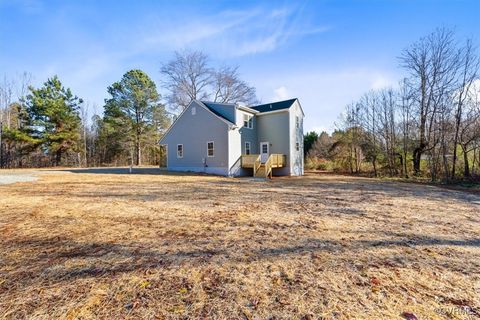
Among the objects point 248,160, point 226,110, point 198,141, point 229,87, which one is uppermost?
point 229,87

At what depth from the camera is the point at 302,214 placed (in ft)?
16.9

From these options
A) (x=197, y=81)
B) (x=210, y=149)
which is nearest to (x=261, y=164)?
(x=210, y=149)

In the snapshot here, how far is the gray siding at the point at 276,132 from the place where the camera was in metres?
16.8

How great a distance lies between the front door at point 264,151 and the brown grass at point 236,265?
12.5 m

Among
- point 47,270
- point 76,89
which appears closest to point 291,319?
point 47,270

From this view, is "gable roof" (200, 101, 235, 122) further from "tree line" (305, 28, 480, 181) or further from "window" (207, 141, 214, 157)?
"tree line" (305, 28, 480, 181)

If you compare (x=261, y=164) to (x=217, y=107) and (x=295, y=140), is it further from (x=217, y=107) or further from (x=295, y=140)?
(x=217, y=107)

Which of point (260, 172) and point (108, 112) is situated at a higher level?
point (108, 112)

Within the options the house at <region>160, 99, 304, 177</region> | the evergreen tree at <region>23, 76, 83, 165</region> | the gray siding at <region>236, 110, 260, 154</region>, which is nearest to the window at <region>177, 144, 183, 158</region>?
the house at <region>160, 99, 304, 177</region>

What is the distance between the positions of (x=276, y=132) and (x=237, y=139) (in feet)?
10.9

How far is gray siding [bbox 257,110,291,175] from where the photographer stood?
663 inches

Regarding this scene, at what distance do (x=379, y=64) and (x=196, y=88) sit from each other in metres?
20.8

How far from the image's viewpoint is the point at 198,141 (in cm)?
1697

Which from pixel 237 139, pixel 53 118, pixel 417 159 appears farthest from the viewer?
pixel 53 118
